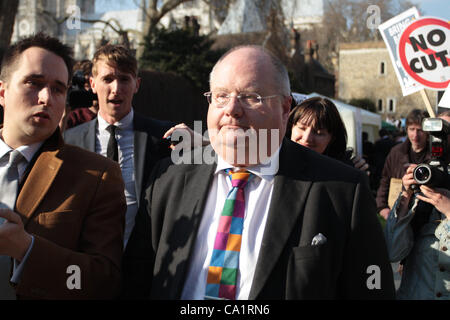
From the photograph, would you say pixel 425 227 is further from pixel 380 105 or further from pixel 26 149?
pixel 380 105

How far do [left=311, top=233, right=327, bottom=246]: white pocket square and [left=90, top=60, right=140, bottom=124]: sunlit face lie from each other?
2.13 meters

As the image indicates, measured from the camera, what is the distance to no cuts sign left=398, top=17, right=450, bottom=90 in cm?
445

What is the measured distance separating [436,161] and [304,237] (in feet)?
4.26

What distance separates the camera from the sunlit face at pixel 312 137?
3.47 m

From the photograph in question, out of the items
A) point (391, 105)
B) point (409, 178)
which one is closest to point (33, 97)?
point (409, 178)

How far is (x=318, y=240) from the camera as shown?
205 cm

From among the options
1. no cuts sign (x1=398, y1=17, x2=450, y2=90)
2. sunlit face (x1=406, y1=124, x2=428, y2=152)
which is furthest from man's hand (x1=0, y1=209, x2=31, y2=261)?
sunlit face (x1=406, y1=124, x2=428, y2=152)

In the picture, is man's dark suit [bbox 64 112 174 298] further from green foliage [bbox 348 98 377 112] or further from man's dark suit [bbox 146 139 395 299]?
green foliage [bbox 348 98 377 112]

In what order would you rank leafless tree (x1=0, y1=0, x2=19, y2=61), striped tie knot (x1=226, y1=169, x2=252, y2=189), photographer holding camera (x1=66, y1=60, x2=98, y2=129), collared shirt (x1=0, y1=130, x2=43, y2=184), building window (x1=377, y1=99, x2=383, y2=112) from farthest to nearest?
building window (x1=377, y1=99, x2=383, y2=112) < leafless tree (x1=0, y1=0, x2=19, y2=61) < photographer holding camera (x1=66, y1=60, x2=98, y2=129) < collared shirt (x1=0, y1=130, x2=43, y2=184) < striped tie knot (x1=226, y1=169, x2=252, y2=189)

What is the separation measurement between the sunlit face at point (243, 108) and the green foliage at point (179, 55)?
18.0 m

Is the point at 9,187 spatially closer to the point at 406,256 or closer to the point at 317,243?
the point at 317,243

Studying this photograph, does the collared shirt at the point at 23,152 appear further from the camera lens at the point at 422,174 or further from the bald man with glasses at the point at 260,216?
the camera lens at the point at 422,174

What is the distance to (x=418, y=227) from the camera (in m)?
3.17

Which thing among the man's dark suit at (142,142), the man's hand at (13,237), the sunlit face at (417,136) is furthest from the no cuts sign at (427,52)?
the man's hand at (13,237)
